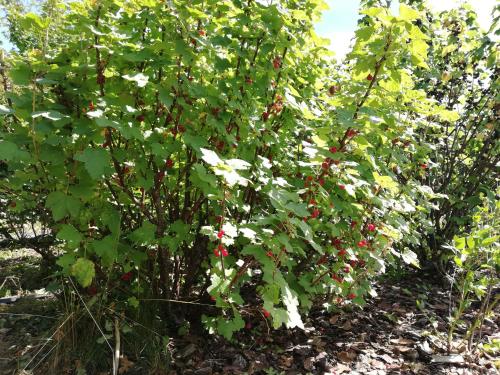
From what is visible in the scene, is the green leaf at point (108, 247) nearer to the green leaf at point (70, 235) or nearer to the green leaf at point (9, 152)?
the green leaf at point (70, 235)

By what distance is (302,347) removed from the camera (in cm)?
290

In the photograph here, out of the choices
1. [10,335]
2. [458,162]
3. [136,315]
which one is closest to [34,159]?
[136,315]

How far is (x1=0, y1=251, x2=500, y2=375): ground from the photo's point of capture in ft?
8.30

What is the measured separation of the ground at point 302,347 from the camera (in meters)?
2.53

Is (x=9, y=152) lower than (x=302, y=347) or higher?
higher

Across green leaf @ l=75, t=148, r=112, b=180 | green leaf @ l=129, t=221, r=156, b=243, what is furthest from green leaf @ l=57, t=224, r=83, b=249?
green leaf @ l=75, t=148, r=112, b=180

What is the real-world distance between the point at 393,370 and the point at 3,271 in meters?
3.92

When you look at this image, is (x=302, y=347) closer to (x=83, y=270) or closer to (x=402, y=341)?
(x=402, y=341)

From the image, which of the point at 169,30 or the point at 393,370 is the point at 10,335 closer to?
the point at 169,30

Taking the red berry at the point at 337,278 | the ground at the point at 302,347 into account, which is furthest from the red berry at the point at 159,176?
the red berry at the point at 337,278

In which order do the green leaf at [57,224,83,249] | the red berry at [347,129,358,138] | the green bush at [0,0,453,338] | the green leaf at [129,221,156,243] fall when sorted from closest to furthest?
the green bush at [0,0,453,338] < the green leaf at [57,224,83,249] < the red berry at [347,129,358,138] < the green leaf at [129,221,156,243]

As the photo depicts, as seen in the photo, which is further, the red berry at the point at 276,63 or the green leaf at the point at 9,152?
the red berry at the point at 276,63

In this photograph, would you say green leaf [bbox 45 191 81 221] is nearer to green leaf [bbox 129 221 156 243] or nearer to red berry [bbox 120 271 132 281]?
green leaf [bbox 129 221 156 243]

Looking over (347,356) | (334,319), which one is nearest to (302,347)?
(347,356)
